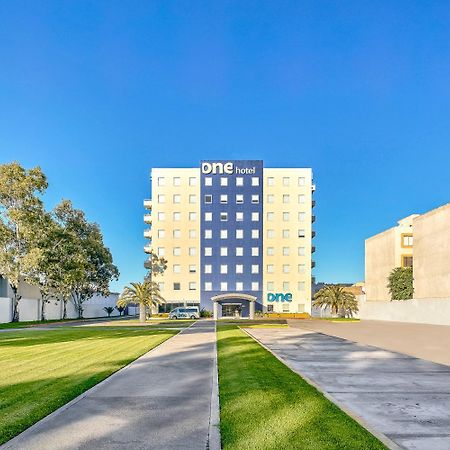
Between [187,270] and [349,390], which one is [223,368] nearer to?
[349,390]

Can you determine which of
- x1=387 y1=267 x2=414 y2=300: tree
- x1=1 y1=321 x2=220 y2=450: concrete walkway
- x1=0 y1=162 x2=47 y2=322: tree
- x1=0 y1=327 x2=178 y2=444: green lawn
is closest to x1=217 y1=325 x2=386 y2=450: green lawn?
x1=1 y1=321 x2=220 y2=450: concrete walkway

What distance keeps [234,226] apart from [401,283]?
31754mm

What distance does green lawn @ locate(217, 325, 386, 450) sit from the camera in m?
6.25

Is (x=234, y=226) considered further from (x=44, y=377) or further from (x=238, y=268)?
(x=44, y=377)

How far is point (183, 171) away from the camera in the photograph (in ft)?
282

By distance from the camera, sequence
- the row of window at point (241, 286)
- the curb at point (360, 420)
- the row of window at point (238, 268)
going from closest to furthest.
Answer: the curb at point (360, 420), the row of window at point (241, 286), the row of window at point (238, 268)

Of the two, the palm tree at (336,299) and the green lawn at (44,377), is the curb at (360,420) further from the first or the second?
the palm tree at (336,299)

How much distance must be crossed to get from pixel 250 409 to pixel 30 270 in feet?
159

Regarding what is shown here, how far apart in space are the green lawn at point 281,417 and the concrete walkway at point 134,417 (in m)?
0.43

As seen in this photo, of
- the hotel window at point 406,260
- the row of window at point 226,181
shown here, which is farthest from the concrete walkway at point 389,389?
the row of window at point 226,181

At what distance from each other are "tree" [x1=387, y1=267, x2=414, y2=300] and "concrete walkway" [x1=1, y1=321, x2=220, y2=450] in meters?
57.0

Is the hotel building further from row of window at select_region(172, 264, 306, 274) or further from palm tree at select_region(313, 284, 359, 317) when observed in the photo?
palm tree at select_region(313, 284, 359, 317)

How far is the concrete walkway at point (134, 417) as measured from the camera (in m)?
6.37

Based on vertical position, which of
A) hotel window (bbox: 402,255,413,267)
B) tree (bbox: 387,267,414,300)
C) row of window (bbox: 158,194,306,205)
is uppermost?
row of window (bbox: 158,194,306,205)
